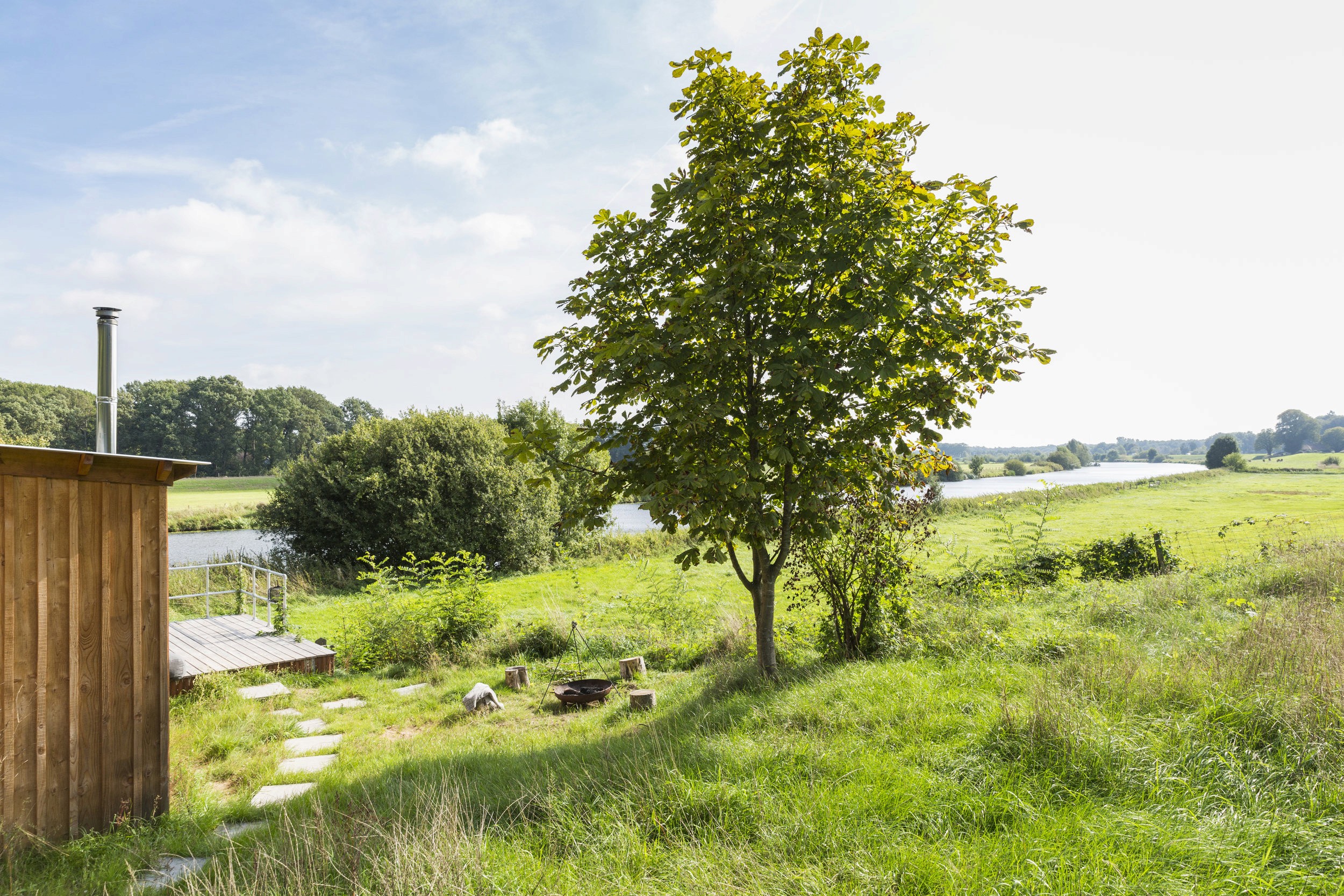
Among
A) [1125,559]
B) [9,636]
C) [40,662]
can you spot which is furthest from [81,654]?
[1125,559]

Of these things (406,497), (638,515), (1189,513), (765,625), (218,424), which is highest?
(218,424)

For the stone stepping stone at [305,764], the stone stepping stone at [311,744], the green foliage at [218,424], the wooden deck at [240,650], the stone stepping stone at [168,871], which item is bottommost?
the stone stepping stone at [311,744]

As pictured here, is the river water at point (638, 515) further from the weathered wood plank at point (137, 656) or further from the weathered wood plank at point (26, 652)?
the weathered wood plank at point (26, 652)

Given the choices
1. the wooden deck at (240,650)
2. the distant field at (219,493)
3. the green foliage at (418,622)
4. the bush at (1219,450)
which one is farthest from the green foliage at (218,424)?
the bush at (1219,450)

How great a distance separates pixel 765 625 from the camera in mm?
5660

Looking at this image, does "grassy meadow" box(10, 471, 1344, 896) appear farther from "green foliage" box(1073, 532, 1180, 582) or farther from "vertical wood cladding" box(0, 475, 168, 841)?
"green foliage" box(1073, 532, 1180, 582)

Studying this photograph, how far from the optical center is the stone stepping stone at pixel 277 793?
427 cm

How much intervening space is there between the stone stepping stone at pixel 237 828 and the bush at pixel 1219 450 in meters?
55.2

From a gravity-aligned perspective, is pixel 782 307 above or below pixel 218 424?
below

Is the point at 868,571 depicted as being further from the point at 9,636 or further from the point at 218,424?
the point at 218,424

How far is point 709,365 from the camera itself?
4.45m

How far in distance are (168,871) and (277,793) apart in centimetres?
114

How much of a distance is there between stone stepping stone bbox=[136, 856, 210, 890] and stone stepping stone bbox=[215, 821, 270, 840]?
0.19 metres

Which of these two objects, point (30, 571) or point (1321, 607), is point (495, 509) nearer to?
point (30, 571)
